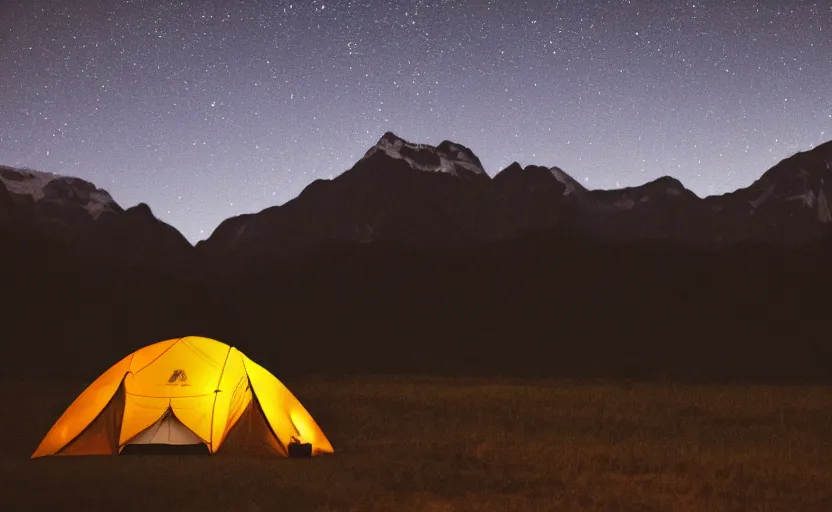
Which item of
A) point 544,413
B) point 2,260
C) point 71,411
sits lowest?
point 544,413

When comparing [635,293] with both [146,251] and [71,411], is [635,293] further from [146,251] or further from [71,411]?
[71,411]

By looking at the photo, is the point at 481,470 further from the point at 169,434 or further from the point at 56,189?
the point at 56,189

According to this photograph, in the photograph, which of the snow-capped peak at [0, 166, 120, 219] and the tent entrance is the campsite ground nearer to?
the tent entrance

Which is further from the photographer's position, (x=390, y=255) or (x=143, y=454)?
(x=390, y=255)

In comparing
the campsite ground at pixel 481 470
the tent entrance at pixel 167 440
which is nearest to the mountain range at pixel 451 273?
the campsite ground at pixel 481 470

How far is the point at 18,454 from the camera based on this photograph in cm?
1566

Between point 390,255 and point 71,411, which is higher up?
point 390,255

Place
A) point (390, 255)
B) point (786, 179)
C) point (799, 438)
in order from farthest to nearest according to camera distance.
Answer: point (786, 179), point (390, 255), point (799, 438)

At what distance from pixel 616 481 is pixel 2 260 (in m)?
147

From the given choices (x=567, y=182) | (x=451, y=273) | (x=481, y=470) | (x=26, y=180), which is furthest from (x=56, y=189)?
(x=481, y=470)

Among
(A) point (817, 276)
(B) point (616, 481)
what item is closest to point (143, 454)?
(B) point (616, 481)

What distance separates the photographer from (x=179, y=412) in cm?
1559

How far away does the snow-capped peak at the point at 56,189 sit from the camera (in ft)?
580

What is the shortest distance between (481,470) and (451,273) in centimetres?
13492
